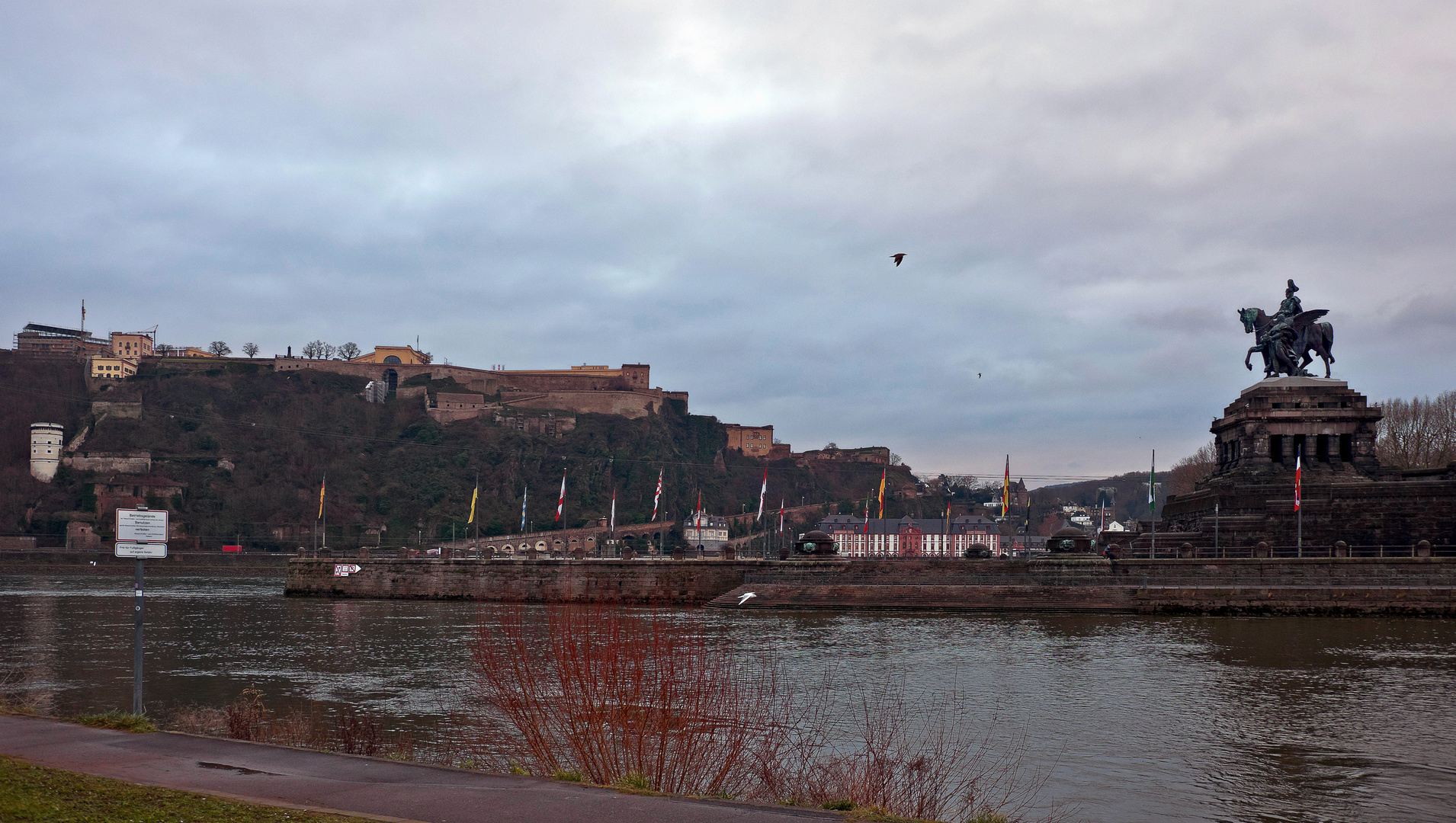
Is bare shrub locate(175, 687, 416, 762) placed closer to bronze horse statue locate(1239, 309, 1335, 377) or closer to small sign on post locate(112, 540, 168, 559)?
small sign on post locate(112, 540, 168, 559)

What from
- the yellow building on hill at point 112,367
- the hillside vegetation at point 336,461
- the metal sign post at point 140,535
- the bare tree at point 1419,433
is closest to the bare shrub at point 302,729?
the metal sign post at point 140,535

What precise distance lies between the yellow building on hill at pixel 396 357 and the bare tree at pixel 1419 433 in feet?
485

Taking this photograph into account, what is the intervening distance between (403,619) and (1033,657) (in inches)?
1051

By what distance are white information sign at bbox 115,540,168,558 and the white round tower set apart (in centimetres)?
14443

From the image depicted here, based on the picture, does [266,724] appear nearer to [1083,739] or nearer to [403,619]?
[1083,739]

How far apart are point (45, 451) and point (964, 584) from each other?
13308cm

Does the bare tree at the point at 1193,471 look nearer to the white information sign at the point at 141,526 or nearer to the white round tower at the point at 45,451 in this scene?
the white information sign at the point at 141,526

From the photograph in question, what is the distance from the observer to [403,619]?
42969 millimetres

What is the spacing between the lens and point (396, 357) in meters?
183

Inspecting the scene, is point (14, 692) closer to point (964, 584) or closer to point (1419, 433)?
point (964, 584)

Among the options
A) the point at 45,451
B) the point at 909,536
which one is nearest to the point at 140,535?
the point at 909,536

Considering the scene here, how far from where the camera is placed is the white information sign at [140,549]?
39.8 ft

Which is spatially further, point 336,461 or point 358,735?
point 336,461

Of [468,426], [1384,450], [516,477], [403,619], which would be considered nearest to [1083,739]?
[403,619]
